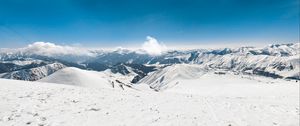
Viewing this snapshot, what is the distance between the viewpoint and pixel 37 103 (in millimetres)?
22562

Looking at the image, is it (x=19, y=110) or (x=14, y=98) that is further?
(x=14, y=98)

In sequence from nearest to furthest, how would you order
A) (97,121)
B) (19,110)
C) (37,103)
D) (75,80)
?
(97,121)
(19,110)
(37,103)
(75,80)

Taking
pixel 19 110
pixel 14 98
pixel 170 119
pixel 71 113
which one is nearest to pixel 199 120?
pixel 170 119

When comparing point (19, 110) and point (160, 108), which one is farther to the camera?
point (160, 108)

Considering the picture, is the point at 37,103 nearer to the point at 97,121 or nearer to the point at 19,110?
the point at 19,110

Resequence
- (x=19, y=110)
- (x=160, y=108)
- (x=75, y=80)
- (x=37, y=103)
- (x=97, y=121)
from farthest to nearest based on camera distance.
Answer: (x=75, y=80), (x=160, y=108), (x=37, y=103), (x=19, y=110), (x=97, y=121)

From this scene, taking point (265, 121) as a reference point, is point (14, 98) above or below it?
above

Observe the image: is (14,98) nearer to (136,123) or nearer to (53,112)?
(53,112)

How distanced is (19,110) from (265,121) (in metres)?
20.3

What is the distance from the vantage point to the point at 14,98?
23859 millimetres

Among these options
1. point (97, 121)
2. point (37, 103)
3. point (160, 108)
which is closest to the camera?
point (97, 121)

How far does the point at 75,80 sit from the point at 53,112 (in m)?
54.5

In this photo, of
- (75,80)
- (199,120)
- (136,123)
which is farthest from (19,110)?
(75,80)

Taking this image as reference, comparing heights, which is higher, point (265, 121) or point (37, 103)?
point (37, 103)
